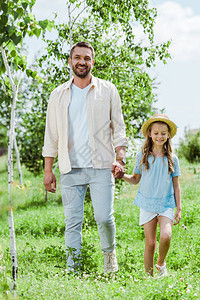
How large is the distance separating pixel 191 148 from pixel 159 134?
1342cm

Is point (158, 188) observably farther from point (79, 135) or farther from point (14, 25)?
point (14, 25)

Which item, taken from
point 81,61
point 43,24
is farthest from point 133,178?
point 43,24

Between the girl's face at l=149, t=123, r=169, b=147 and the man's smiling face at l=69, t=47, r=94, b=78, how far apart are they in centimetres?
86

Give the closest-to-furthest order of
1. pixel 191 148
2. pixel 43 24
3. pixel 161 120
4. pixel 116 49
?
pixel 43 24
pixel 161 120
pixel 116 49
pixel 191 148

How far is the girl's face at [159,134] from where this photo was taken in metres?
4.15

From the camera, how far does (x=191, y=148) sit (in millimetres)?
17203

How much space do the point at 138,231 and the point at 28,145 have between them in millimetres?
9162

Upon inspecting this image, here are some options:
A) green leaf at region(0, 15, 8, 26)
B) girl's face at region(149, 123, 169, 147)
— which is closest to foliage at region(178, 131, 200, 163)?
girl's face at region(149, 123, 169, 147)

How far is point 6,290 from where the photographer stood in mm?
2697

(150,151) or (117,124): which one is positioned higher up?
(117,124)

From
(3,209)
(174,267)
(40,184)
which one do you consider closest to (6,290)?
(3,209)

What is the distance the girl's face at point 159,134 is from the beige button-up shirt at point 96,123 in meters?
0.31

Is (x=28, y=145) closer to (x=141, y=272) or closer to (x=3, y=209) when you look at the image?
(x=141, y=272)

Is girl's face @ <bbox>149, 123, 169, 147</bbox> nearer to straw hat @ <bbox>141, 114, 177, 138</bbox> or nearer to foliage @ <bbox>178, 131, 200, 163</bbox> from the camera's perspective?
straw hat @ <bbox>141, 114, 177, 138</bbox>
